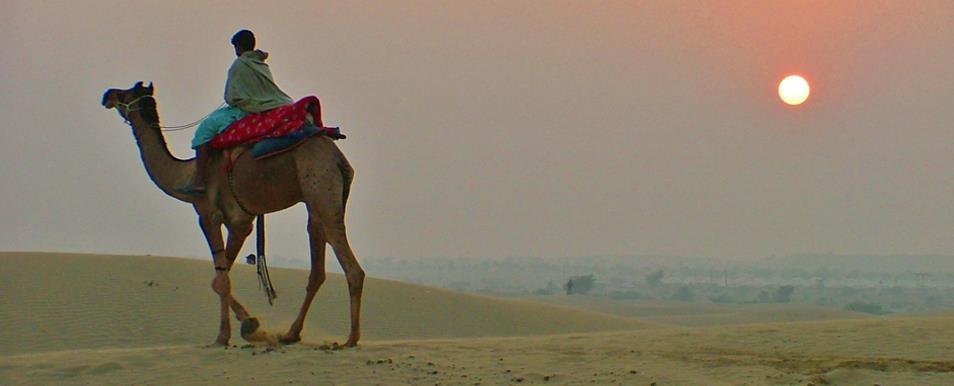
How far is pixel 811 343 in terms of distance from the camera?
1399cm

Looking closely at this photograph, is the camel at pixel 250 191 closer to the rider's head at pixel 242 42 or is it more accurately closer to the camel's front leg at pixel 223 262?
the camel's front leg at pixel 223 262

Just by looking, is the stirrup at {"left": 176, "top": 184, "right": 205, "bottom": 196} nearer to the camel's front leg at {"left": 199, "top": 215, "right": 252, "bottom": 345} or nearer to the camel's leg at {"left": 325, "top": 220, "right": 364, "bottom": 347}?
the camel's front leg at {"left": 199, "top": 215, "right": 252, "bottom": 345}

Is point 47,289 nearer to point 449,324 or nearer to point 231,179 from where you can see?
point 449,324

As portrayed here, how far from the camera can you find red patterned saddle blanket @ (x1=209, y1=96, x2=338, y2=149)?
1191cm

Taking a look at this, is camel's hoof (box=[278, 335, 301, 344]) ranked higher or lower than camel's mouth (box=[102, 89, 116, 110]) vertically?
lower

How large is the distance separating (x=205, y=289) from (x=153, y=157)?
39.1 feet

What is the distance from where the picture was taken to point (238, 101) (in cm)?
1235

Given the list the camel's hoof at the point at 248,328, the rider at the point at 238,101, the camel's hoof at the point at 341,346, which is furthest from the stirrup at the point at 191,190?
the camel's hoof at the point at 341,346

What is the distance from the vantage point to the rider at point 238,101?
12336 mm

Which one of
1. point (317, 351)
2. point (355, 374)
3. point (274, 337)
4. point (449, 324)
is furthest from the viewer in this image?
point (449, 324)

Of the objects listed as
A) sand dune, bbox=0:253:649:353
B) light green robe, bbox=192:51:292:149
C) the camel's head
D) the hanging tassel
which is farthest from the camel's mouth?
sand dune, bbox=0:253:649:353

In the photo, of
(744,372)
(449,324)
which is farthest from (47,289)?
(744,372)

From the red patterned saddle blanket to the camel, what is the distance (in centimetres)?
13

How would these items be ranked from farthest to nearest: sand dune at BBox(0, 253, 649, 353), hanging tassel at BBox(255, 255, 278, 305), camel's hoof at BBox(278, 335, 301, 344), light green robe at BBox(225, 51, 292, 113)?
sand dune at BBox(0, 253, 649, 353) → hanging tassel at BBox(255, 255, 278, 305) → camel's hoof at BBox(278, 335, 301, 344) → light green robe at BBox(225, 51, 292, 113)
